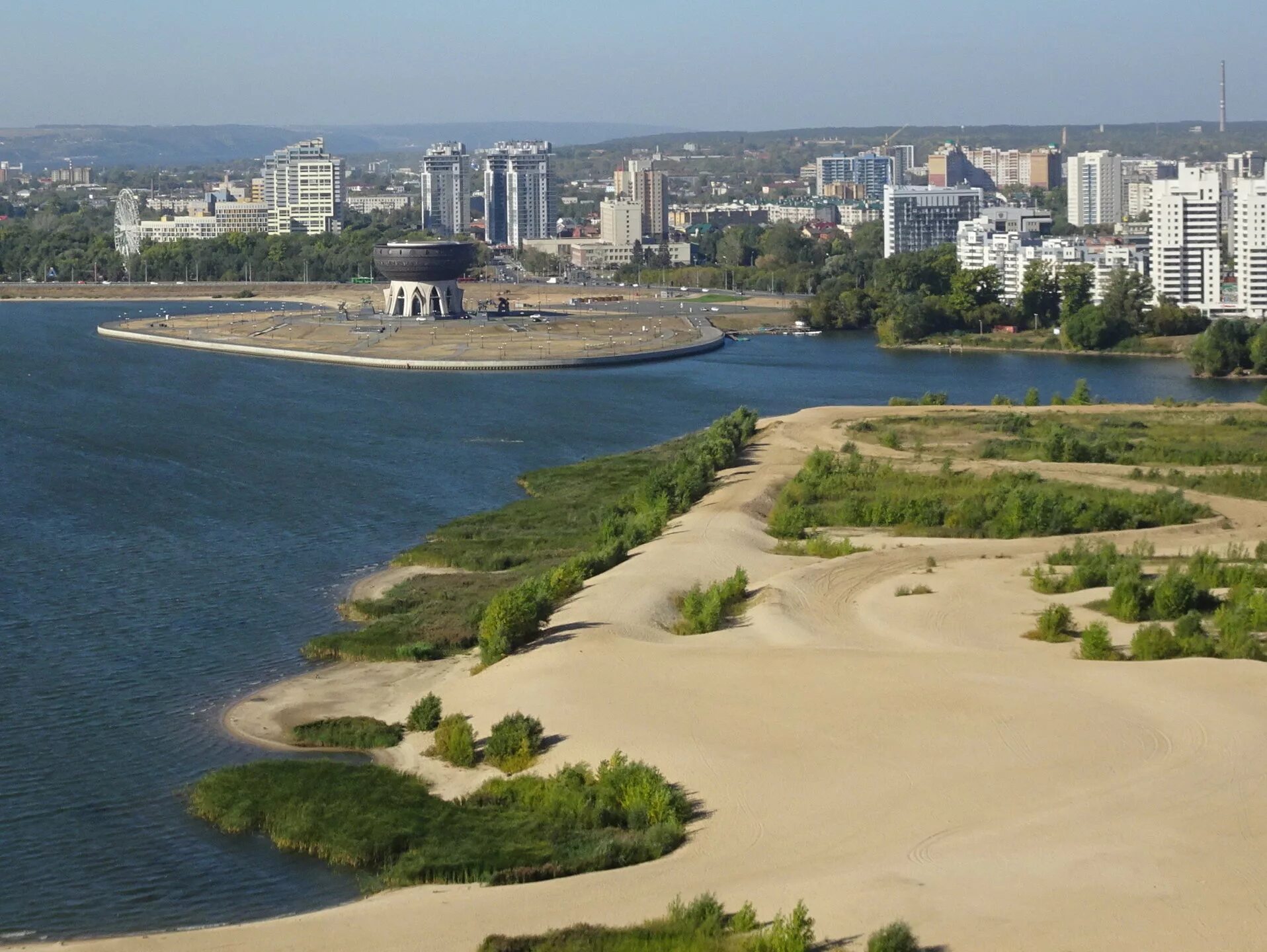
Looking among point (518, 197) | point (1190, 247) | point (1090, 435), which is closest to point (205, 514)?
point (1090, 435)

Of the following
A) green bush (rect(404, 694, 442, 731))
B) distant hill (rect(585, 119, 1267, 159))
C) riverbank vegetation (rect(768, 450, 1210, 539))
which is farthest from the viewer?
distant hill (rect(585, 119, 1267, 159))

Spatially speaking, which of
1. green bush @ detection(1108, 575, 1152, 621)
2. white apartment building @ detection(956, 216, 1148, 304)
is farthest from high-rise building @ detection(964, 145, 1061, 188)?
green bush @ detection(1108, 575, 1152, 621)

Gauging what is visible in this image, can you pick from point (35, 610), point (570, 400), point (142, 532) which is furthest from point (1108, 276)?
point (35, 610)

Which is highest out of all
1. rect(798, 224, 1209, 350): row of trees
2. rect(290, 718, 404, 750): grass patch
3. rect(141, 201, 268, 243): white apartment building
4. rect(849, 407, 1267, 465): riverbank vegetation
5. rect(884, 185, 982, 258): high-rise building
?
rect(141, 201, 268, 243): white apartment building

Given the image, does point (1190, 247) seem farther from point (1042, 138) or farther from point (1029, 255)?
point (1042, 138)

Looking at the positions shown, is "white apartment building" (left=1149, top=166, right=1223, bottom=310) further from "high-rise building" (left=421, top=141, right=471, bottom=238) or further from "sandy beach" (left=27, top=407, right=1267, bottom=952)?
"high-rise building" (left=421, top=141, right=471, bottom=238)

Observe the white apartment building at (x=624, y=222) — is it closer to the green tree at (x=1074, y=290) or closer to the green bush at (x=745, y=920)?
the green tree at (x=1074, y=290)

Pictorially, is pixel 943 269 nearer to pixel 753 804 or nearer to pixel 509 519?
pixel 509 519
